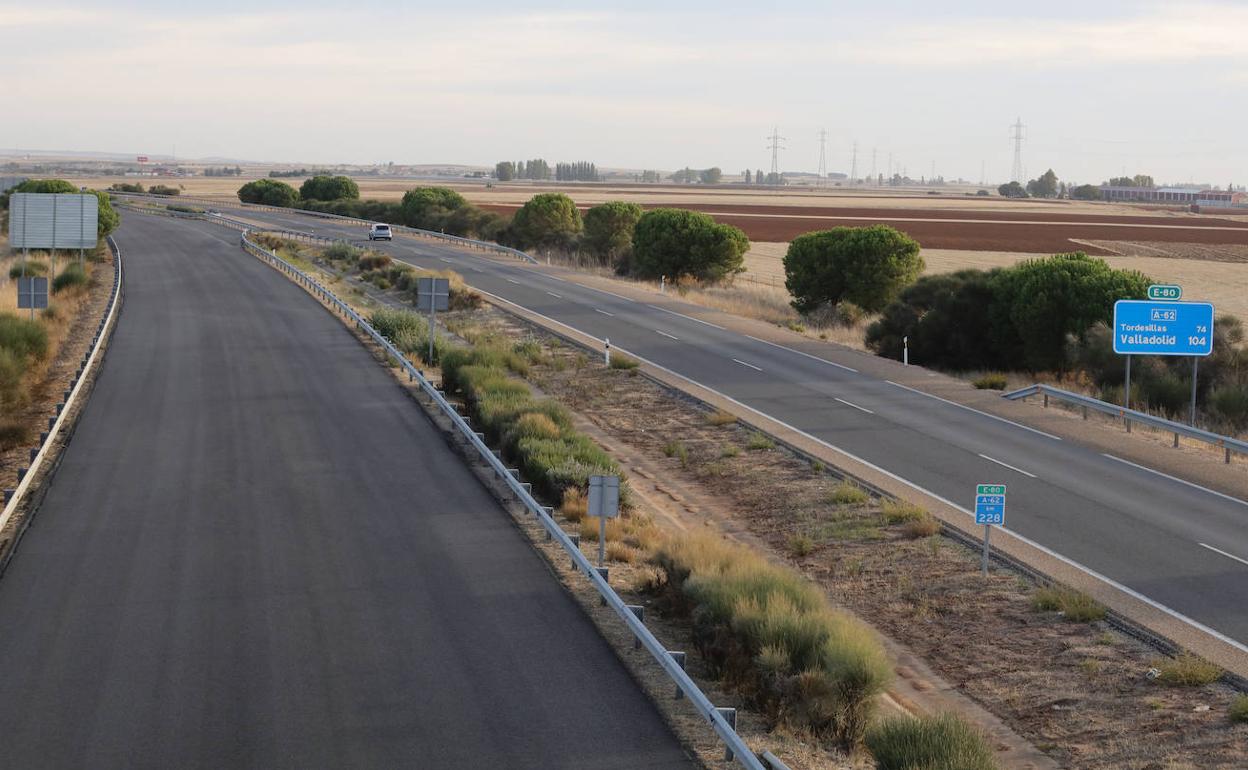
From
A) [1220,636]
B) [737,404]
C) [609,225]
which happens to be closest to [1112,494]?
[1220,636]

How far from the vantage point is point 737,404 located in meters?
28.8

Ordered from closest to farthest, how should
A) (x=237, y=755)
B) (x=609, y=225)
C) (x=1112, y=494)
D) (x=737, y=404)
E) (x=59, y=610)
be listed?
(x=237, y=755) < (x=59, y=610) < (x=1112, y=494) < (x=737, y=404) < (x=609, y=225)

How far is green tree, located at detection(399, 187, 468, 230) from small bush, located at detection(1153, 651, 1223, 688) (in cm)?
8631

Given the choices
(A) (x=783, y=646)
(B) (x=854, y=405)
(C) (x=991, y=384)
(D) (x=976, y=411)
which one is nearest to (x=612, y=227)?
(C) (x=991, y=384)

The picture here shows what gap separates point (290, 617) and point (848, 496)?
33.2 feet

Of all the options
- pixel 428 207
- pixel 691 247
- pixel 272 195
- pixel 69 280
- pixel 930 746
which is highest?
pixel 272 195

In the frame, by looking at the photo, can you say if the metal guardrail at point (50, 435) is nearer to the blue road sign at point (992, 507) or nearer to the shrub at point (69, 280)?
the blue road sign at point (992, 507)

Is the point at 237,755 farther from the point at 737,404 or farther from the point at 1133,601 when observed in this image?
the point at 737,404

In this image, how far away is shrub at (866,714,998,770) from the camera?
344 inches

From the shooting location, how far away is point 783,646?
11008 millimetres

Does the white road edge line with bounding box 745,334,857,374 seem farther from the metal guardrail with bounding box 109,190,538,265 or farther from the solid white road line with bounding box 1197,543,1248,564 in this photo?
the metal guardrail with bounding box 109,190,538,265

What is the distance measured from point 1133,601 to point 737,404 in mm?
14403

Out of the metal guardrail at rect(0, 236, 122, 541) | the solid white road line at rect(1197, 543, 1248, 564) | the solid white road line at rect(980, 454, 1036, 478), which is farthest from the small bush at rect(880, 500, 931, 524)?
the metal guardrail at rect(0, 236, 122, 541)

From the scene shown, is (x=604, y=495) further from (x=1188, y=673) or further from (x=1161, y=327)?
(x=1161, y=327)
